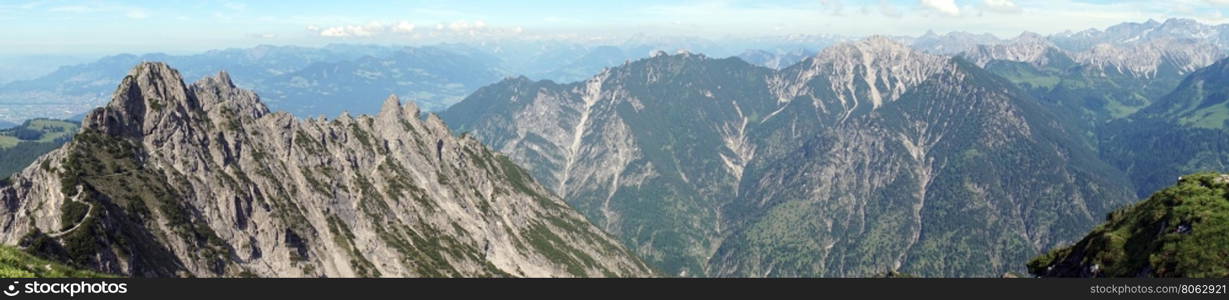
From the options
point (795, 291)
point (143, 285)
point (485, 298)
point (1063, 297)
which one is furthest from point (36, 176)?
point (1063, 297)

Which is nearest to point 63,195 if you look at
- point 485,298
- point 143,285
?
point 143,285

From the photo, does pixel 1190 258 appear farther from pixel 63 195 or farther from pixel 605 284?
pixel 63 195

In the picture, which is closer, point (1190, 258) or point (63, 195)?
point (1190, 258)

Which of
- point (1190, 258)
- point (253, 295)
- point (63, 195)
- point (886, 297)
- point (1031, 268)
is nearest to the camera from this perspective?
point (253, 295)

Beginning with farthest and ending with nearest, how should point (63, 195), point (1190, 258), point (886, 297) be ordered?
point (63, 195) → point (1190, 258) → point (886, 297)

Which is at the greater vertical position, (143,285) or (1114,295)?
(143,285)

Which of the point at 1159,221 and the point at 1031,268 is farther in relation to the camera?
the point at 1031,268

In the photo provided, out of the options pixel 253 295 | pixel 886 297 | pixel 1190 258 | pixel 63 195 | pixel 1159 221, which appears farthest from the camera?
pixel 63 195

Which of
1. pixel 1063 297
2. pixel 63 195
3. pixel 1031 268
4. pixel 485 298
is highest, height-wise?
pixel 485 298

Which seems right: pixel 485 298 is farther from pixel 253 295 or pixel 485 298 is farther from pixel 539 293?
pixel 253 295
